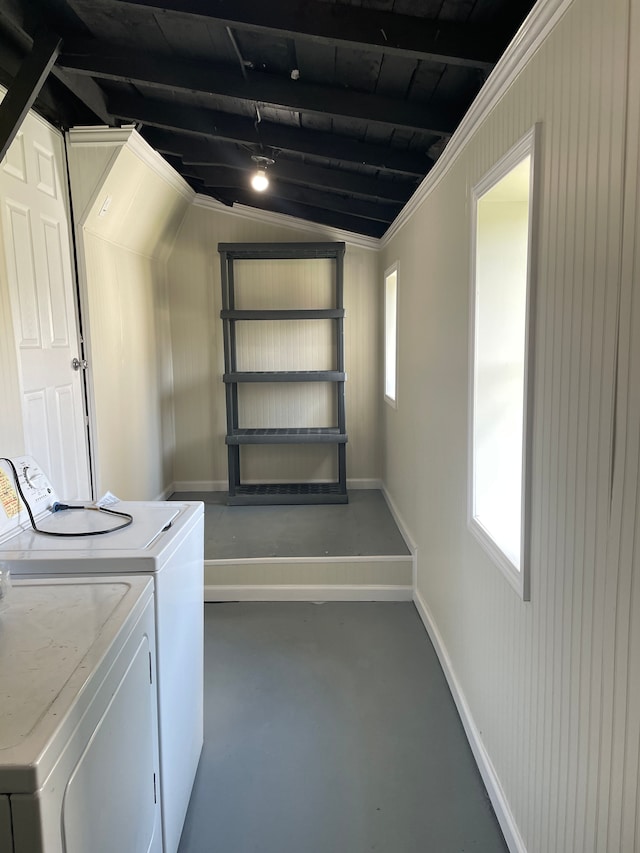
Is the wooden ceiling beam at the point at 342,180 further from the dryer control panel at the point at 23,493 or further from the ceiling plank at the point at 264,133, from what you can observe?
the dryer control panel at the point at 23,493

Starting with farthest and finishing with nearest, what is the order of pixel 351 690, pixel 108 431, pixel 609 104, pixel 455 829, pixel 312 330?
pixel 312 330 < pixel 108 431 < pixel 351 690 < pixel 455 829 < pixel 609 104

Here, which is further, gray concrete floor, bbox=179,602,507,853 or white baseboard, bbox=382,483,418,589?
white baseboard, bbox=382,483,418,589

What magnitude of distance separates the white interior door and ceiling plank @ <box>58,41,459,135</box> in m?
0.43

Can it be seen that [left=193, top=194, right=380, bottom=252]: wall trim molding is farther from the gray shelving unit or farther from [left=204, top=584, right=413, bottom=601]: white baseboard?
[left=204, top=584, right=413, bottom=601]: white baseboard

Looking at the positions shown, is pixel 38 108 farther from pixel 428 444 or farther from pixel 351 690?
pixel 351 690

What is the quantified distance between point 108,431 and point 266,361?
175 centimetres

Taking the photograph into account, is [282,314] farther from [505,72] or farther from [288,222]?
[505,72]

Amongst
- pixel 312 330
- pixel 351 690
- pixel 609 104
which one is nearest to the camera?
pixel 609 104

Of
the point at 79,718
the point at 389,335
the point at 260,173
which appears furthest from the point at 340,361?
the point at 79,718

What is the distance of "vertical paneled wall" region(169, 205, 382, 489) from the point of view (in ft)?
15.0

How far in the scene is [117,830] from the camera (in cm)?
108

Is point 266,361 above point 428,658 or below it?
above

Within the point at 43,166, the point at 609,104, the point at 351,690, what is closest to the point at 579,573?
the point at 609,104

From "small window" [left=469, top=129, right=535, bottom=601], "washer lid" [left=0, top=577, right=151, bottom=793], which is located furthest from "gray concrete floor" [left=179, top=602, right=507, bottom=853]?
"washer lid" [left=0, top=577, right=151, bottom=793]
